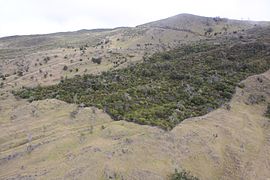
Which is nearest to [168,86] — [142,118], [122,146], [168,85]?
[168,85]

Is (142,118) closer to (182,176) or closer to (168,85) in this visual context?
(182,176)

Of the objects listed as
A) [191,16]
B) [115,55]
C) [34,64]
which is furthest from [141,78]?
[191,16]

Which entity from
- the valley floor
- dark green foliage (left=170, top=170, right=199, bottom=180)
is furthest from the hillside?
dark green foliage (left=170, top=170, right=199, bottom=180)

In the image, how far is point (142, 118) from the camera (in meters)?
28.5

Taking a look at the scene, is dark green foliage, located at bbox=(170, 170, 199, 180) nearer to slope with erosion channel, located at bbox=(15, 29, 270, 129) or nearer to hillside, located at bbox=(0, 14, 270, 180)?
hillside, located at bbox=(0, 14, 270, 180)

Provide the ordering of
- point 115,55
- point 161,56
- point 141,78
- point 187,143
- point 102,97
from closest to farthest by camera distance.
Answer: point 187,143, point 102,97, point 141,78, point 161,56, point 115,55

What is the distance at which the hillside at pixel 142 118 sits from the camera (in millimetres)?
22855

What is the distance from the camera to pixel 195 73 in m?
43.8

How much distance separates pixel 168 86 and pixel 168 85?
31 cm

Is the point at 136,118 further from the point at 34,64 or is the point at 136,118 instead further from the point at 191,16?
the point at 191,16

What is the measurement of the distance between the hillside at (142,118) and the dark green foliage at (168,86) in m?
→ 0.12

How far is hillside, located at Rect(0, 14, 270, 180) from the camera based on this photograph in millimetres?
22855

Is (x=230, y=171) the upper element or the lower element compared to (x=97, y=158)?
lower

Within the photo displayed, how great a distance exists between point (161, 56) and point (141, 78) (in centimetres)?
1364
